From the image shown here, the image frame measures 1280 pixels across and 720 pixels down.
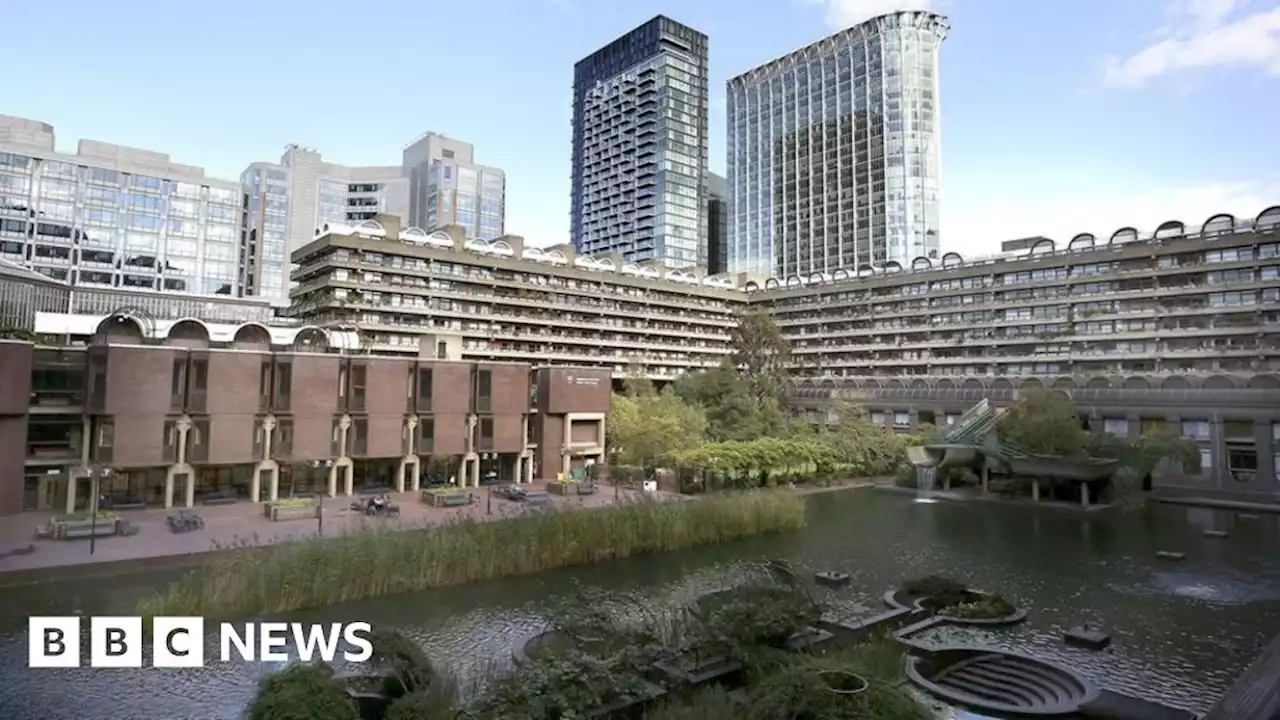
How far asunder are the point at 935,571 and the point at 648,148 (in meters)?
126

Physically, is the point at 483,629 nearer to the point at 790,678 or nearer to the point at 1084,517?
the point at 790,678

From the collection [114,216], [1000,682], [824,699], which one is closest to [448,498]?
[1000,682]

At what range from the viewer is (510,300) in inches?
3167

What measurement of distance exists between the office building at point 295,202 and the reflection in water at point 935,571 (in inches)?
3909

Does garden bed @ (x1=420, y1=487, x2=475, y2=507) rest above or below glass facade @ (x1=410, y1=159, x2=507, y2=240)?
below

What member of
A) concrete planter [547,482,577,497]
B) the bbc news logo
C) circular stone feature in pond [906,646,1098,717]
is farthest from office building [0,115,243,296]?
circular stone feature in pond [906,646,1098,717]

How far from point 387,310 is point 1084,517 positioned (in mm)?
58757

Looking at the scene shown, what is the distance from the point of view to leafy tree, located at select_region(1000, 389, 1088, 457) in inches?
1909

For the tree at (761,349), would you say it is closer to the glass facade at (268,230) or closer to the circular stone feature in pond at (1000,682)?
the circular stone feature in pond at (1000,682)

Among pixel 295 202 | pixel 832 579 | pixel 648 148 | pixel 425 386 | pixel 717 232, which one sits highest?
pixel 648 148

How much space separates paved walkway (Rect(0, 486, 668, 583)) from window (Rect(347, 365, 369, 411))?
5893 millimetres

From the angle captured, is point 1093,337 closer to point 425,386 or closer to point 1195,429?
point 1195,429

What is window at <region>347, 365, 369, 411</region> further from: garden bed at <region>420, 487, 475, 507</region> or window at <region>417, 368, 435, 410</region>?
garden bed at <region>420, 487, 475, 507</region>

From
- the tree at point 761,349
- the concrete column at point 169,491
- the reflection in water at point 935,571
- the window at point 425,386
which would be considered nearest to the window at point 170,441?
the concrete column at point 169,491
